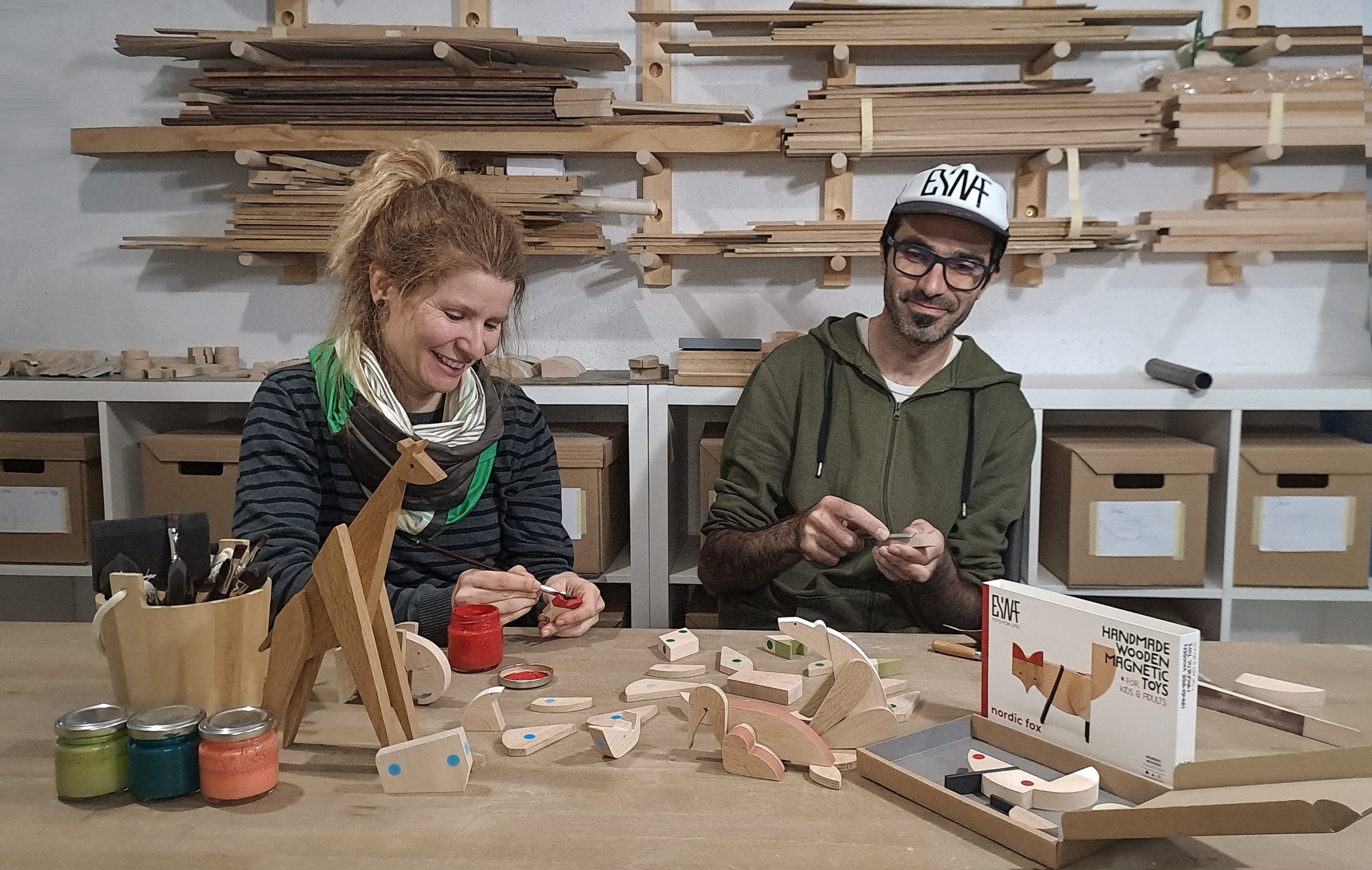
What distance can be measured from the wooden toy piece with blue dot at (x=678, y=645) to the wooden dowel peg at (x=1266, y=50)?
2.29 m

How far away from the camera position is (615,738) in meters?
1.11

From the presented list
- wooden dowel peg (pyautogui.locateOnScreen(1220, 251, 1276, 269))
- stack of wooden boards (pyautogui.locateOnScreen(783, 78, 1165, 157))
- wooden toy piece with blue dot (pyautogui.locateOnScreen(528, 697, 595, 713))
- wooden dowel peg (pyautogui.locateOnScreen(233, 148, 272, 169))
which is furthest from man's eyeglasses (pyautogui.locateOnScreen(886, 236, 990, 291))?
wooden dowel peg (pyautogui.locateOnScreen(233, 148, 272, 169))

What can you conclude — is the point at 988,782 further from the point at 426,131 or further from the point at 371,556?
the point at 426,131

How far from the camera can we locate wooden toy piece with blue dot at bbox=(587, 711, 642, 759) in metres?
1.11

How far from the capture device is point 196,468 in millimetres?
2699

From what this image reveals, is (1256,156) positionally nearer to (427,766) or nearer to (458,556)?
(458,556)

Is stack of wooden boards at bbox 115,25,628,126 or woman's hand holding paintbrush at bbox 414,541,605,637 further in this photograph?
stack of wooden boards at bbox 115,25,628,126

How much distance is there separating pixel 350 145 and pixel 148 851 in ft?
7.29

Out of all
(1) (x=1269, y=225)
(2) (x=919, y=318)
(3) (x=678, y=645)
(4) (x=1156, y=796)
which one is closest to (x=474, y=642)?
(3) (x=678, y=645)

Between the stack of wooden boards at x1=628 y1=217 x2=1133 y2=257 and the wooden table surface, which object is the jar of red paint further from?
the stack of wooden boards at x1=628 y1=217 x2=1133 y2=257

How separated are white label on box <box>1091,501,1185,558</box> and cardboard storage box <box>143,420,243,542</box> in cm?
217

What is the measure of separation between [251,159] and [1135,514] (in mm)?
2463

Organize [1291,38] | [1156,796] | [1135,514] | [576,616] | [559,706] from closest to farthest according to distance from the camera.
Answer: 1. [1156,796]
2. [559,706]
3. [576,616]
4. [1135,514]
5. [1291,38]

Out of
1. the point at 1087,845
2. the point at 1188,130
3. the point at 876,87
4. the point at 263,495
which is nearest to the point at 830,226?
the point at 876,87
